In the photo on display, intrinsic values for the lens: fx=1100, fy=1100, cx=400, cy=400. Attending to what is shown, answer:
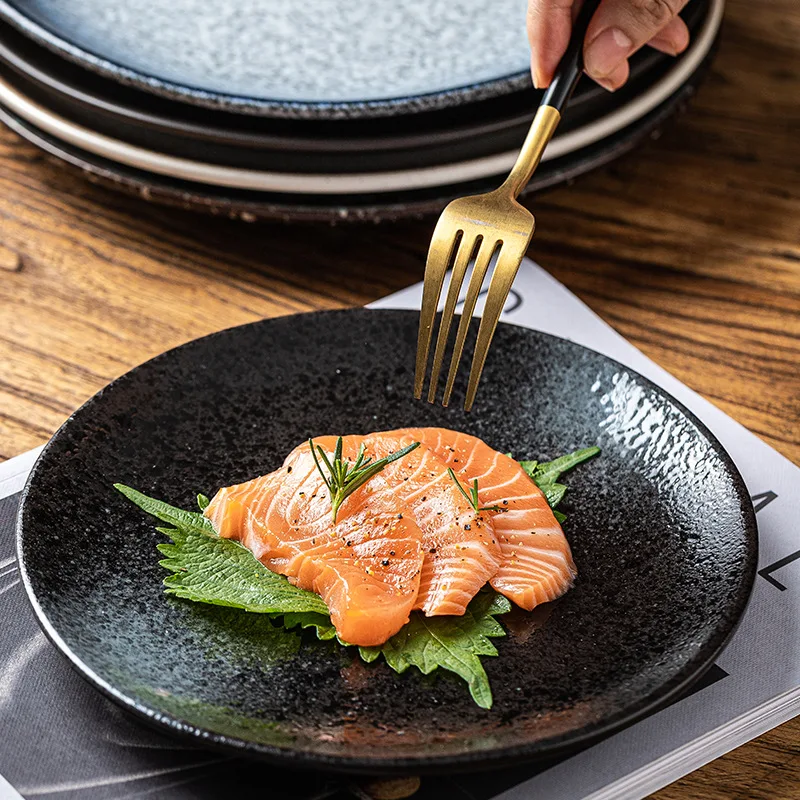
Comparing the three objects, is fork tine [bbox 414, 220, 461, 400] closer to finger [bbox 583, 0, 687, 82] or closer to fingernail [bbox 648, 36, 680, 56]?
finger [bbox 583, 0, 687, 82]

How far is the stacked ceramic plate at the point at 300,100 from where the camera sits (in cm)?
156

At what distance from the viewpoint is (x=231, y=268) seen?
1.80 metres

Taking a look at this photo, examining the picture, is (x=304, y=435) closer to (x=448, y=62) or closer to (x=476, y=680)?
(x=476, y=680)

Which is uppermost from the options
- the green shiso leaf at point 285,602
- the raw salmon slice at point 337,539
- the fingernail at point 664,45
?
the fingernail at point 664,45

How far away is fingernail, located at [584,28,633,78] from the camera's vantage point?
1.50m

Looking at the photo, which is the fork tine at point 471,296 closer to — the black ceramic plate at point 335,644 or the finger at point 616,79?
the black ceramic plate at point 335,644

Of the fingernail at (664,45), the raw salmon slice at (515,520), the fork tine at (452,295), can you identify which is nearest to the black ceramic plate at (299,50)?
the fingernail at (664,45)

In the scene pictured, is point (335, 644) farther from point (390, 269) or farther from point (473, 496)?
point (390, 269)

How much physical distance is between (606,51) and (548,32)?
0.28 ft

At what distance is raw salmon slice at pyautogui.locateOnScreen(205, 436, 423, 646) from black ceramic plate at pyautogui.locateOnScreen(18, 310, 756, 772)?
0.19 ft

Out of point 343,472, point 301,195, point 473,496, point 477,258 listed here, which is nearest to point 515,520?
point 473,496

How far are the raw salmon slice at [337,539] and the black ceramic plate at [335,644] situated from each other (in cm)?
6

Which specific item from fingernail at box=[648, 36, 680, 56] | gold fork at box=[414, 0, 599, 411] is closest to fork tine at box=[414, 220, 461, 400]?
gold fork at box=[414, 0, 599, 411]

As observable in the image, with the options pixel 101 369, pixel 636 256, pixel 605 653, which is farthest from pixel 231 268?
pixel 605 653
